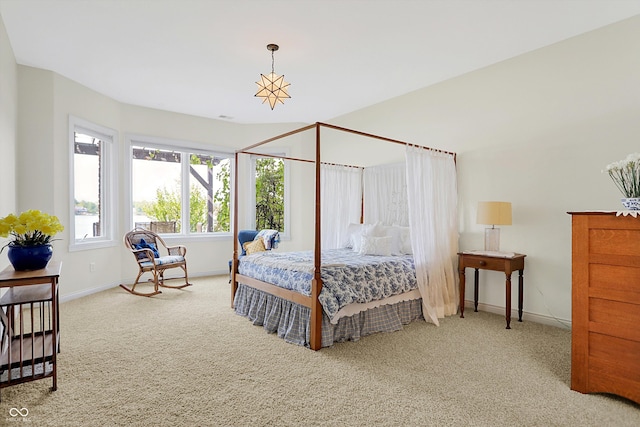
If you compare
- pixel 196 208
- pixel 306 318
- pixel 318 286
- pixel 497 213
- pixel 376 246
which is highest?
pixel 196 208

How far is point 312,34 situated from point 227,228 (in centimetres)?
426

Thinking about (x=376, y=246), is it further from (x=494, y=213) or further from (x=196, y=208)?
(x=196, y=208)

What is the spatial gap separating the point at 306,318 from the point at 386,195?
8.13 ft

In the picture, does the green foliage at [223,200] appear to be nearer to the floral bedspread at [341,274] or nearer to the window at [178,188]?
the window at [178,188]

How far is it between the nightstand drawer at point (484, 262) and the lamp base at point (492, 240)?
25 cm

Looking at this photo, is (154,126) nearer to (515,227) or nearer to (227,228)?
(227,228)

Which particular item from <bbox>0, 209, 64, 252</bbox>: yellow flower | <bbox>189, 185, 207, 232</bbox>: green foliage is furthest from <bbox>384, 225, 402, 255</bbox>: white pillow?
<bbox>189, 185, 207, 232</bbox>: green foliage

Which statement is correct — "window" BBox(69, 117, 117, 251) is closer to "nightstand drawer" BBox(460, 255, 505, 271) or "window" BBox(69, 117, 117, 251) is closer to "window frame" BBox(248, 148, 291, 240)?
"window frame" BBox(248, 148, 291, 240)

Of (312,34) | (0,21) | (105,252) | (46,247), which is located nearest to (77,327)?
(46,247)

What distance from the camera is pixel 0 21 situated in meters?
3.21

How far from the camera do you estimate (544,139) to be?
368cm

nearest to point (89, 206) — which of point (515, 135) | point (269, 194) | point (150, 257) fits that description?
point (150, 257)

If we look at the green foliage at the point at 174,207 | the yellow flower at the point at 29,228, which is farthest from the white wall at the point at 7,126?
the green foliage at the point at 174,207

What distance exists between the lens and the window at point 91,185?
4.86 m
